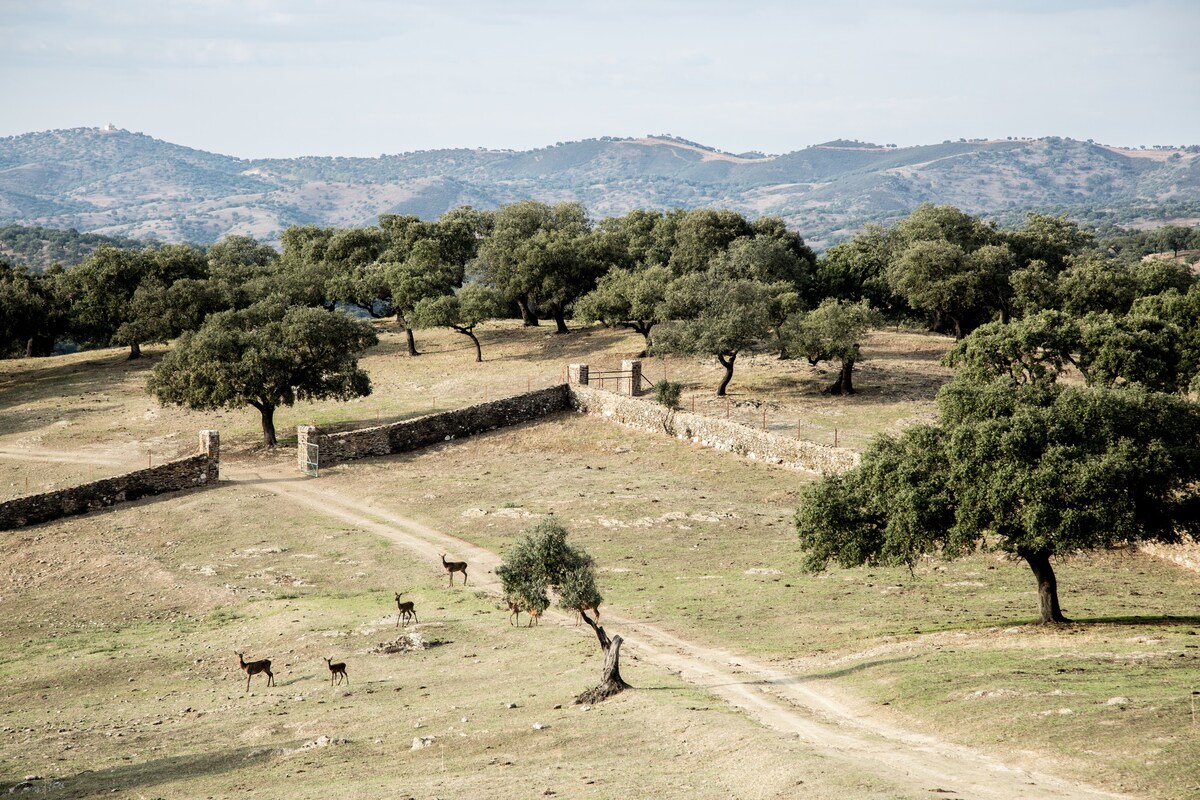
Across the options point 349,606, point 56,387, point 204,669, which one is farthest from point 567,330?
point 204,669

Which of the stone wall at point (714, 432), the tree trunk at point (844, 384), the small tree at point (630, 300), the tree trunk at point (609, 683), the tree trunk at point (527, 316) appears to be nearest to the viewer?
the tree trunk at point (609, 683)

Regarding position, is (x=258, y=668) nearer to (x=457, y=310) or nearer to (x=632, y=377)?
(x=632, y=377)

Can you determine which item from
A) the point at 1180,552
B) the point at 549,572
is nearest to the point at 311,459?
the point at 549,572

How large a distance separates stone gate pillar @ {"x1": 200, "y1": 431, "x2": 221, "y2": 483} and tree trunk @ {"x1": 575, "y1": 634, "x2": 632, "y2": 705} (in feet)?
103

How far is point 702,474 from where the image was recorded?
48.8 meters

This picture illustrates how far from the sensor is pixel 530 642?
27.7m

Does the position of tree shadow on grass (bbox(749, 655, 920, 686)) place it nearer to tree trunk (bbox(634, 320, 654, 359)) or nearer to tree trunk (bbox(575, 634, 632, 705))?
tree trunk (bbox(575, 634, 632, 705))

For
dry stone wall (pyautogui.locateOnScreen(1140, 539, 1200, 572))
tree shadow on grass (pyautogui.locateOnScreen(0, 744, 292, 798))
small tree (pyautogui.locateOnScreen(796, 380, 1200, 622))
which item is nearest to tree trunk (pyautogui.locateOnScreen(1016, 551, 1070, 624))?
small tree (pyautogui.locateOnScreen(796, 380, 1200, 622))

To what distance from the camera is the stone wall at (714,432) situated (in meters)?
47.2

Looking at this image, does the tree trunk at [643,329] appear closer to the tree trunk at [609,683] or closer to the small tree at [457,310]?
the small tree at [457,310]

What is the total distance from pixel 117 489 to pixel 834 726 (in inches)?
1398

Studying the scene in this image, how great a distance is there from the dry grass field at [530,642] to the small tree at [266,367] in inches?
121

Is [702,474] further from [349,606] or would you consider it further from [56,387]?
[56,387]

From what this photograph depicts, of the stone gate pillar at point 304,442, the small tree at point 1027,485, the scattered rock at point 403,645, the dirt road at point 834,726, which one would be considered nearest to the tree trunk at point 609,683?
the dirt road at point 834,726
